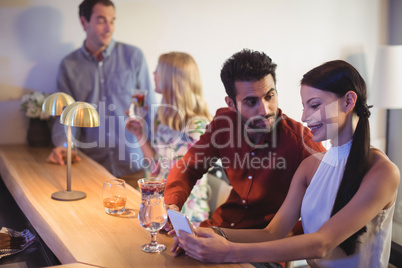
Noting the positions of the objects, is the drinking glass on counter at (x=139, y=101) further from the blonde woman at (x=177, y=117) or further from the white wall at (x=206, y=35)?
the white wall at (x=206, y=35)

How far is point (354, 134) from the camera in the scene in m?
1.75

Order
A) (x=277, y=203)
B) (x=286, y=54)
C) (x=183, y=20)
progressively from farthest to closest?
1. (x=286, y=54)
2. (x=183, y=20)
3. (x=277, y=203)

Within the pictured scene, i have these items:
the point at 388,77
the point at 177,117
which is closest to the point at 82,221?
the point at 177,117

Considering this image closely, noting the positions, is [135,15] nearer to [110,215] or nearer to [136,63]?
[136,63]

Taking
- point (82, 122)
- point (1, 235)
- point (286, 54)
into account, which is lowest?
point (1, 235)

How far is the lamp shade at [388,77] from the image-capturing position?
411 cm

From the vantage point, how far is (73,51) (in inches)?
139

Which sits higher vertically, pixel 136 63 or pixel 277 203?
pixel 136 63

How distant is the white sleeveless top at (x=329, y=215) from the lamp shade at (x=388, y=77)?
2573 millimetres

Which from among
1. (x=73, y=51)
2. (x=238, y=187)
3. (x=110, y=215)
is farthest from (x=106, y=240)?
(x=73, y=51)

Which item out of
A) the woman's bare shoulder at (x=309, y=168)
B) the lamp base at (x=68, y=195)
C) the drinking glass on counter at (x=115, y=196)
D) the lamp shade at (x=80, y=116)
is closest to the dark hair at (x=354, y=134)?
the woman's bare shoulder at (x=309, y=168)

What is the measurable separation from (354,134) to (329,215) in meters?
0.32

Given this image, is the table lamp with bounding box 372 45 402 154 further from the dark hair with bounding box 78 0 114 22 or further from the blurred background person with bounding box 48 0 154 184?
the dark hair with bounding box 78 0 114 22

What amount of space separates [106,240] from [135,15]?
2.32 metres
